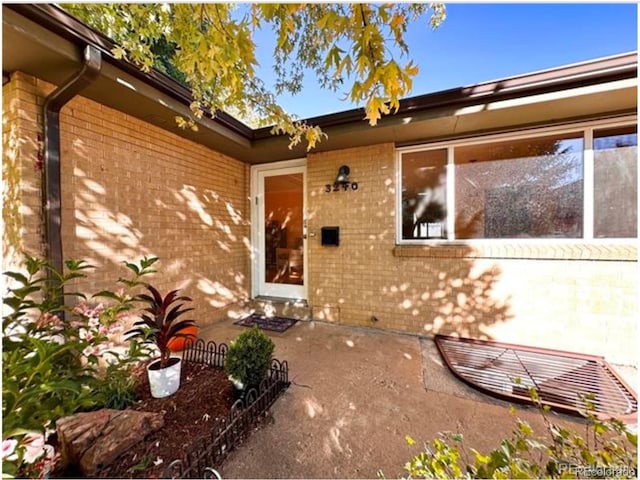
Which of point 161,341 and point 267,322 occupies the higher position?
point 161,341

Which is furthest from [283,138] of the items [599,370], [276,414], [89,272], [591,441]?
[599,370]

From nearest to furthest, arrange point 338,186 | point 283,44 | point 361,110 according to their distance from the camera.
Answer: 1. point 283,44
2. point 361,110
3. point 338,186

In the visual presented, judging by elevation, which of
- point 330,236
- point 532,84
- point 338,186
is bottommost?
point 330,236

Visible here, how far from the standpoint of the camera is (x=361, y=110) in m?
3.35

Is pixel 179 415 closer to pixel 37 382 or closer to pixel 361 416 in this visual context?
pixel 37 382

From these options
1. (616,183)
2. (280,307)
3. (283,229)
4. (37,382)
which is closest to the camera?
(37,382)

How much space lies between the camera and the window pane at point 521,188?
323cm

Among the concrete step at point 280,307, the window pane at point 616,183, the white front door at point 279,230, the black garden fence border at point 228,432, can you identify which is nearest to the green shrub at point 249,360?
the black garden fence border at point 228,432

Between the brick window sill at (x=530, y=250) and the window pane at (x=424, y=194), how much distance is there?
26 centimetres

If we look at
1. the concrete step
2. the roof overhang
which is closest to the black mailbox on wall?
the concrete step

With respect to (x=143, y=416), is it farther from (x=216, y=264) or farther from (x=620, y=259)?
(x=620, y=259)

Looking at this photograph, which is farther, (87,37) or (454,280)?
(454,280)

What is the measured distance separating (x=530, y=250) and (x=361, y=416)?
9.44 feet

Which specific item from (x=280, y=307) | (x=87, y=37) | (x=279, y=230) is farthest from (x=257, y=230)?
(x=87, y=37)
